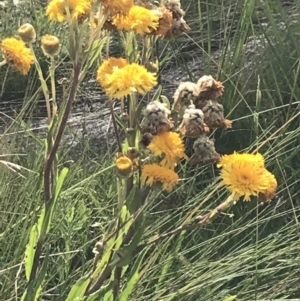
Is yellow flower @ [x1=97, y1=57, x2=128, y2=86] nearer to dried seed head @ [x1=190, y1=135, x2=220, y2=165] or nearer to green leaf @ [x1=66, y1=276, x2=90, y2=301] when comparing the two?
dried seed head @ [x1=190, y1=135, x2=220, y2=165]

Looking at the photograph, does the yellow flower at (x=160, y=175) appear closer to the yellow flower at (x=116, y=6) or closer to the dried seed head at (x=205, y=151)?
the dried seed head at (x=205, y=151)

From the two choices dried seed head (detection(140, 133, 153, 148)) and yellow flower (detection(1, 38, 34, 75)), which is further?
yellow flower (detection(1, 38, 34, 75))

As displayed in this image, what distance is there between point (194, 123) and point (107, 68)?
0.16 metres

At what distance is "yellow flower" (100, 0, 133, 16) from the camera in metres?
0.92

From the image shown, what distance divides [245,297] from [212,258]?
0.49ft

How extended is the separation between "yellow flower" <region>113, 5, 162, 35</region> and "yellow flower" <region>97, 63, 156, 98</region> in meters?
0.09

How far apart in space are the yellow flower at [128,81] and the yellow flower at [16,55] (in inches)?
8.1

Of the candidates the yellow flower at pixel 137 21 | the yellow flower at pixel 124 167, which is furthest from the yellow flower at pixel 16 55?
the yellow flower at pixel 124 167

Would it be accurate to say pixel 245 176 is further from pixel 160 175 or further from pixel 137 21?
pixel 137 21

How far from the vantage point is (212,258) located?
1386 millimetres

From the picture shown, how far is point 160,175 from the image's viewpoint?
907 mm

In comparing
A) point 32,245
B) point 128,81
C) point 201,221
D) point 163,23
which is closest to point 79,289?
point 32,245

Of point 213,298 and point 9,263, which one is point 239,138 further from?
point 9,263

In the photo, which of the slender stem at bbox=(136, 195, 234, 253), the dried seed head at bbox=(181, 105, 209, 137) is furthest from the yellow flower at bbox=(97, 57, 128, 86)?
the slender stem at bbox=(136, 195, 234, 253)
